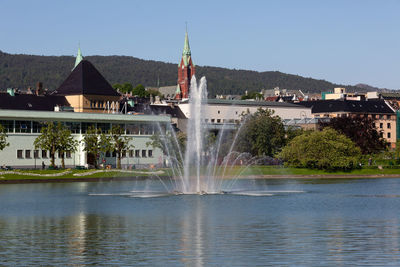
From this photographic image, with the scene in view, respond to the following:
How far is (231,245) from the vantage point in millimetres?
35500

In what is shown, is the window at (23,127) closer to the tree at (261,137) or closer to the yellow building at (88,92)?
the yellow building at (88,92)

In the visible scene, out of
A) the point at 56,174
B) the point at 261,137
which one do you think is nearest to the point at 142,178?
the point at 56,174

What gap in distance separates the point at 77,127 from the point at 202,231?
9274cm

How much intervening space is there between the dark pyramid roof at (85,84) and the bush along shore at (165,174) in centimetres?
4380

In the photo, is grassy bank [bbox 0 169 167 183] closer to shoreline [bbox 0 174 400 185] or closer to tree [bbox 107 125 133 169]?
shoreline [bbox 0 174 400 185]

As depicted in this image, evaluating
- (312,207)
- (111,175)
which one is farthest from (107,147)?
(312,207)

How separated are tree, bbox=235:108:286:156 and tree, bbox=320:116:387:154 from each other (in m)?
11.9

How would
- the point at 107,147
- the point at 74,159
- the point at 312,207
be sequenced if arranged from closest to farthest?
the point at 312,207, the point at 107,147, the point at 74,159

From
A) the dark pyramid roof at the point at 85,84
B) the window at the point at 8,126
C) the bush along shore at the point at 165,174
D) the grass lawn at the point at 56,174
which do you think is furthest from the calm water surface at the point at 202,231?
the dark pyramid roof at the point at 85,84

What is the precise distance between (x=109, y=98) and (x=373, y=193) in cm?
8999

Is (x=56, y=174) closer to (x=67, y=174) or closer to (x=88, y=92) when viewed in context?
(x=67, y=174)

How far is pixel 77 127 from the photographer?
131500 mm

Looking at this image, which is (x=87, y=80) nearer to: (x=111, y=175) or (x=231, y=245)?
(x=111, y=175)

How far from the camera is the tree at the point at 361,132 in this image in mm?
139875
